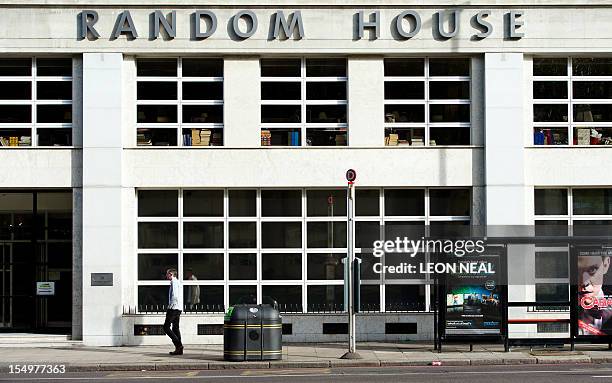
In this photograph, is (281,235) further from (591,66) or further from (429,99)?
(591,66)

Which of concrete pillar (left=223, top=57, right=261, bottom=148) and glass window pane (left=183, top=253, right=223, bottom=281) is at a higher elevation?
concrete pillar (left=223, top=57, right=261, bottom=148)

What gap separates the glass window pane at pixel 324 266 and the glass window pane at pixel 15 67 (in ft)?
27.9

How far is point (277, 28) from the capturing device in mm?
25906

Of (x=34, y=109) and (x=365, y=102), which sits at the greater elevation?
(x=365, y=102)

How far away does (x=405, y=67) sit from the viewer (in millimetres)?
26703

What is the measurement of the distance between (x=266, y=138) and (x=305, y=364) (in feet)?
23.5

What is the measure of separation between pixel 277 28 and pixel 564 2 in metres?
7.10

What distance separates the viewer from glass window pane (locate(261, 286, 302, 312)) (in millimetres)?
26328

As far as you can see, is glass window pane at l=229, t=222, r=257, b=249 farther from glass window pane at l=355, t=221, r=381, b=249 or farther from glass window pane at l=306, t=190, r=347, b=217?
glass window pane at l=355, t=221, r=381, b=249

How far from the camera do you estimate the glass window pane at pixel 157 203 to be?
26406 mm

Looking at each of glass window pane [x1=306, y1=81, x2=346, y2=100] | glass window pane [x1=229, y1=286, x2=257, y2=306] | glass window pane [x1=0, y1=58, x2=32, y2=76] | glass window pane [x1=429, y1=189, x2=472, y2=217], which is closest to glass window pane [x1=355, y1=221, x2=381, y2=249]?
glass window pane [x1=429, y1=189, x2=472, y2=217]

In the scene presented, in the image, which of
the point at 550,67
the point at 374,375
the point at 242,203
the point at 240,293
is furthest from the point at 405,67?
the point at 374,375

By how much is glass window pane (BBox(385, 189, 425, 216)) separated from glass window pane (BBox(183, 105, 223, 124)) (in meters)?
4.64

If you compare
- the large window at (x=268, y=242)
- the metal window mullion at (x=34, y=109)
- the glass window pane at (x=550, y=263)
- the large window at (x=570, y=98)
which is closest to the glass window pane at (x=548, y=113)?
the large window at (x=570, y=98)
